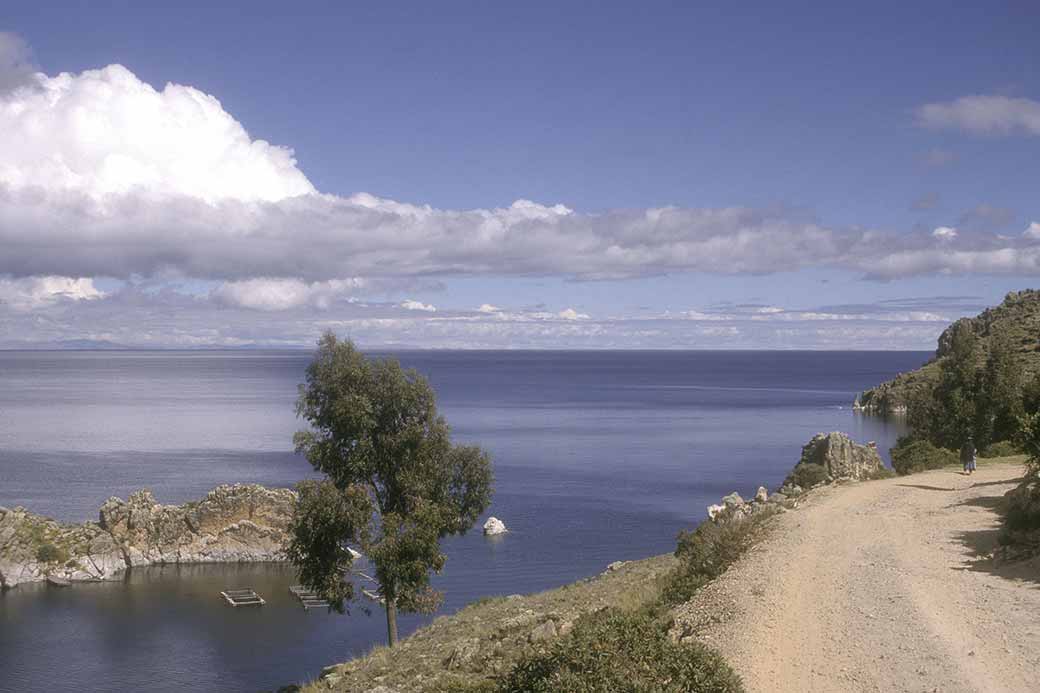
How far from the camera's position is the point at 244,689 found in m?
40.6

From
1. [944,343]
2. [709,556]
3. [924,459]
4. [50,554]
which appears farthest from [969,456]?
[944,343]

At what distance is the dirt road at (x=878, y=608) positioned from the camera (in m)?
16.7

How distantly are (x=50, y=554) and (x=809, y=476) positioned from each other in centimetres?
4857

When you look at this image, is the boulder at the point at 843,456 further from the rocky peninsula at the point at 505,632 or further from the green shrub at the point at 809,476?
the rocky peninsula at the point at 505,632

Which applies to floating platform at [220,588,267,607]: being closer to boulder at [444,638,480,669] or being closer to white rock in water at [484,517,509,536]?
white rock in water at [484,517,509,536]

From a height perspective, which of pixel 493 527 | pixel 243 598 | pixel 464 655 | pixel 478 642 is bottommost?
pixel 243 598

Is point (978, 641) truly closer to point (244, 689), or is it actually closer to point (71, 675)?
point (244, 689)

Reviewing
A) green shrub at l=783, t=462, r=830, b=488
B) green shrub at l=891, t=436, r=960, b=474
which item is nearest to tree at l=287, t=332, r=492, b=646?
green shrub at l=891, t=436, r=960, b=474

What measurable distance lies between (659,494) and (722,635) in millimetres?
66537

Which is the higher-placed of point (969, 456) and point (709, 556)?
point (969, 456)

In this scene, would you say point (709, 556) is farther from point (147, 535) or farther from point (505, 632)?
point (147, 535)

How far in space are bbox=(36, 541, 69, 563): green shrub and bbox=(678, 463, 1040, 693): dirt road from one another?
49.6 m

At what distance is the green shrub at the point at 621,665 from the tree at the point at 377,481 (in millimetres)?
15029

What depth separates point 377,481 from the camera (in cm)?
3097
